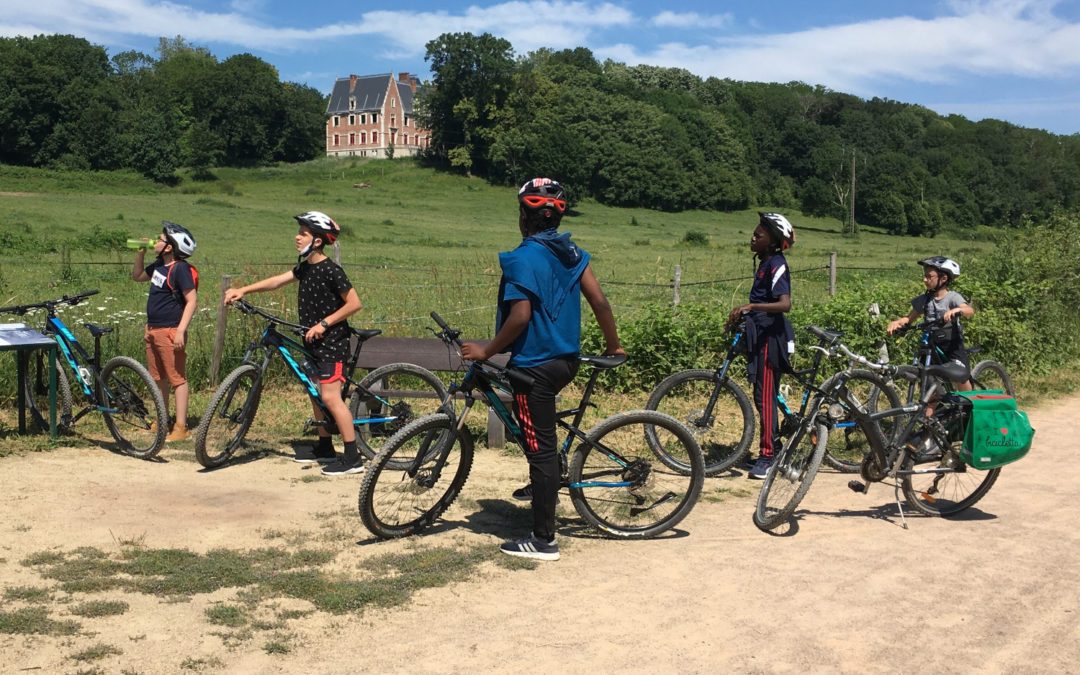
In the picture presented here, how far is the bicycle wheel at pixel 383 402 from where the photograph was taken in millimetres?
7547

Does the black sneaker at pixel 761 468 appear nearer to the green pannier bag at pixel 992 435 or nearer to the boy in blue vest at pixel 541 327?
the green pannier bag at pixel 992 435

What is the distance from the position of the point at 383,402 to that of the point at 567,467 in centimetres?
218

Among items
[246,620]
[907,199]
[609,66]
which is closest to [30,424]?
[246,620]

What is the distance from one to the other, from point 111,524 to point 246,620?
183cm

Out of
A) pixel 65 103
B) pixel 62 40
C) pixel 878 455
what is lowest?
pixel 878 455

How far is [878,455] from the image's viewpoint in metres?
6.38

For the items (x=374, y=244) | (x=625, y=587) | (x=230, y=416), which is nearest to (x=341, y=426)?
(x=230, y=416)

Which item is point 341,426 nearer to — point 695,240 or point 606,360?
point 606,360

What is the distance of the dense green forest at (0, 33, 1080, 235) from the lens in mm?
80812

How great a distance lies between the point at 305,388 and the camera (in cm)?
742

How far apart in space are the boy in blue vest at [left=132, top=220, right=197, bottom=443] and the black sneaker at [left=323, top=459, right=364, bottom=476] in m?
1.54

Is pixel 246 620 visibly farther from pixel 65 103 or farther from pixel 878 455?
pixel 65 103

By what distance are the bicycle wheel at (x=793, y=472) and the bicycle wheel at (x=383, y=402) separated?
2.56m

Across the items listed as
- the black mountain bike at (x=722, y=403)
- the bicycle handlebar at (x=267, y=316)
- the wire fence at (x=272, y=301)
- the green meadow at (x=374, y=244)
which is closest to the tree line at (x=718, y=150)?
the green meadow at (x=374, y=244)
